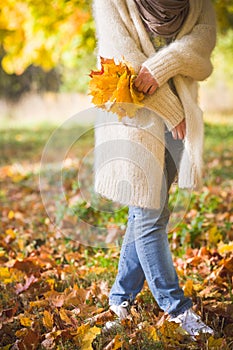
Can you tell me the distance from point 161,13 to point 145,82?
11.8 inches

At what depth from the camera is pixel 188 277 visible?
319 centimetres

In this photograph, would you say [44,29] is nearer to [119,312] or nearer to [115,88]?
[115,88]

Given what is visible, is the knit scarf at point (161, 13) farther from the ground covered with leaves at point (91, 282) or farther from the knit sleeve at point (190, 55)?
the ground covered with leaves at point (91, 282)

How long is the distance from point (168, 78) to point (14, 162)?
5.75 m

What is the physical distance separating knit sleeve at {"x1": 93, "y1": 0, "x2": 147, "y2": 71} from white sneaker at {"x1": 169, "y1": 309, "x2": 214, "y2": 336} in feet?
3.69

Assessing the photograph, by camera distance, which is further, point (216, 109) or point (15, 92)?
point (15, 92)

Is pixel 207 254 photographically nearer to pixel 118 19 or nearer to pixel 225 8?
pixel 118 19

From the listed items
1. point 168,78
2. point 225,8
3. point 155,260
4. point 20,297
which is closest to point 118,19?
point 168,78

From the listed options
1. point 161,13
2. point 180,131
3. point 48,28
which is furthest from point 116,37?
point 48,28

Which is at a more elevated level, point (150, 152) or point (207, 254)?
point (150, 152)

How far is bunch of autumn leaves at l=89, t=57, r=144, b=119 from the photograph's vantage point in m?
2.31

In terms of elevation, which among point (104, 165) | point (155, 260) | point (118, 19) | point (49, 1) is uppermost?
point (49, 1)

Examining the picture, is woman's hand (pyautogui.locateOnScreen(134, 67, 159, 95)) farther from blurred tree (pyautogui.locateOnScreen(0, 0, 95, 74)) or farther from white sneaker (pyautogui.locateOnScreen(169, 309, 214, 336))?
blurred tree (pyautogui.locateOnScreen(0, 0, 95, 74))

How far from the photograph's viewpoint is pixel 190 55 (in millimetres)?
2447
